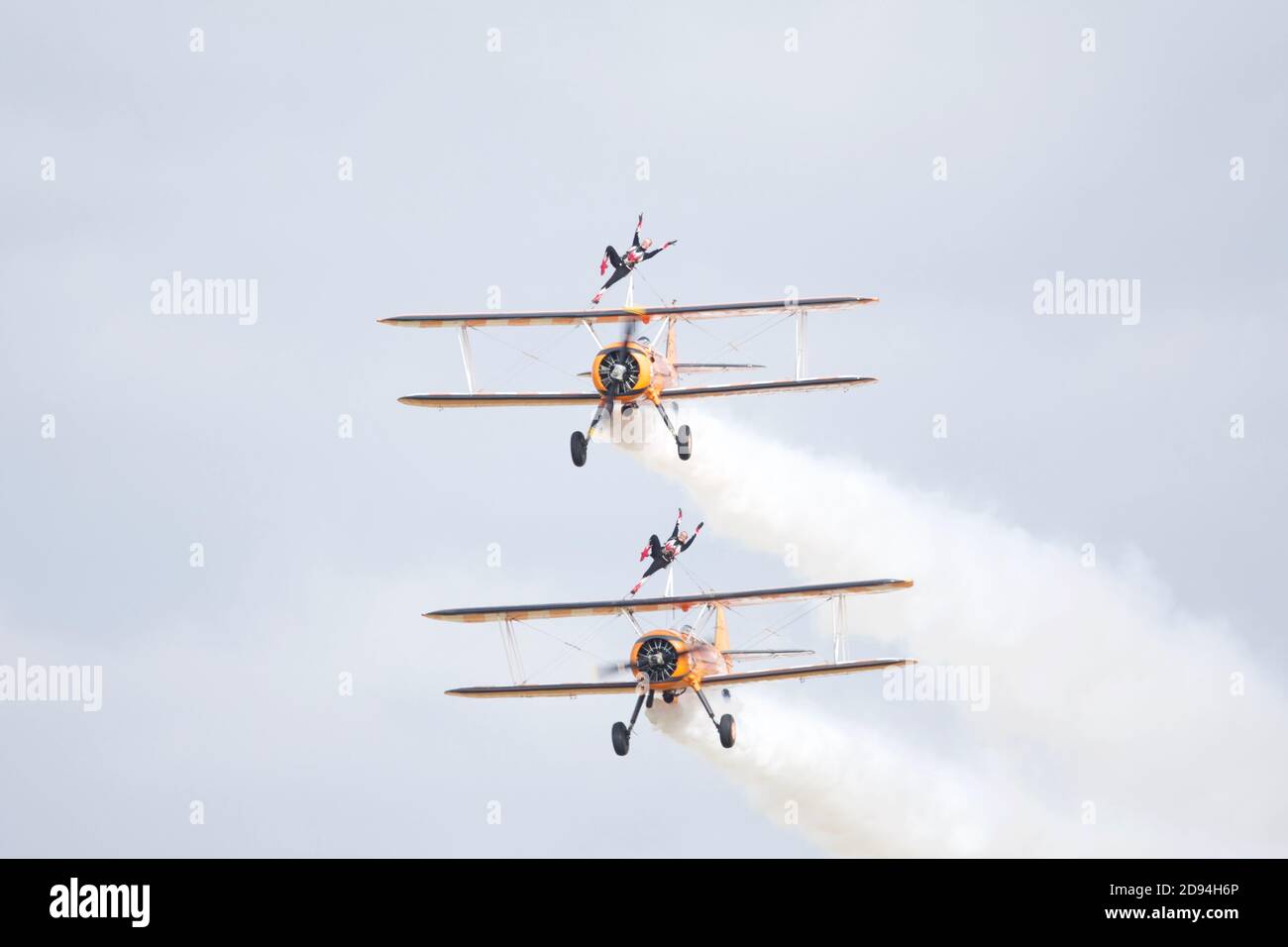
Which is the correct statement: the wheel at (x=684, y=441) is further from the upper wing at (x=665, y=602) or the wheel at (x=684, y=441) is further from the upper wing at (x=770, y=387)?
the upper wing at (x=665, y=602)

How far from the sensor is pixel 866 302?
285 feet

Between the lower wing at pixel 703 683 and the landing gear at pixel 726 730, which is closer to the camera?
the lower wing at pixel 703 683

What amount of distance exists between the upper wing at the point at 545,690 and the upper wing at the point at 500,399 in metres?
6.72

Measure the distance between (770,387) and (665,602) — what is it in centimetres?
570

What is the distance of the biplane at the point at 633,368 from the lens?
8425 centimetres

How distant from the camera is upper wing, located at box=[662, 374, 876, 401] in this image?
8556 cm

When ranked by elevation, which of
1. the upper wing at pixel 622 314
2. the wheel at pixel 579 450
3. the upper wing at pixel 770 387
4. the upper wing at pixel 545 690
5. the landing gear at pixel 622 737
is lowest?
the landing gear at pixel 622 737

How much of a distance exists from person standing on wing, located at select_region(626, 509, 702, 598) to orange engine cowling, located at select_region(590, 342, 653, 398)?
3706 millimetres

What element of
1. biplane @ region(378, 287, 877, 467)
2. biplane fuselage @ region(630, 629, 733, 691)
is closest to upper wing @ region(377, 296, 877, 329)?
biplane @ region(378, 287, 877, 467)

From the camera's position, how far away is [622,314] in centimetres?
8556

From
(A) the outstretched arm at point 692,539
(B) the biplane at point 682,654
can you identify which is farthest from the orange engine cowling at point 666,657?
(A) the outstretched arm at point 692,539
